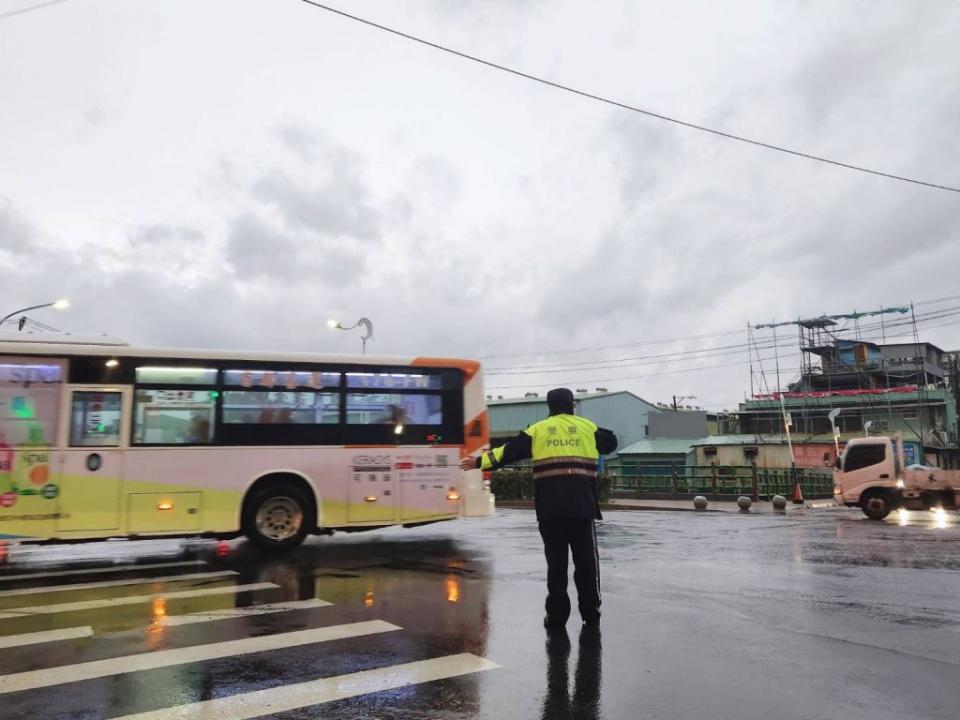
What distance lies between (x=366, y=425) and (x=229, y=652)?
253 inches

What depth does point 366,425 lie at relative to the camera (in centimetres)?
1135

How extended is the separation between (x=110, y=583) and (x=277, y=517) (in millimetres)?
2816

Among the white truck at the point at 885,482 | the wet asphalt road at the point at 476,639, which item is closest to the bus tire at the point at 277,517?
the wet asphalt road at the point at 476,639

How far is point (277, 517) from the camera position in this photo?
10734mm

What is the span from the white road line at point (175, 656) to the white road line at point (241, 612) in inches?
36.3

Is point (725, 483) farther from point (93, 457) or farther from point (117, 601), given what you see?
point (117, 601)

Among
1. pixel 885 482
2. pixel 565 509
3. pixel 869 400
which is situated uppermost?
pixel 869 400

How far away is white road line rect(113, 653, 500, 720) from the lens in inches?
151

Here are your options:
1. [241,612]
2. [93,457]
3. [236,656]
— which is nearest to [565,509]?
[236,656]

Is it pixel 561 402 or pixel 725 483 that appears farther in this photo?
pixel 725 483

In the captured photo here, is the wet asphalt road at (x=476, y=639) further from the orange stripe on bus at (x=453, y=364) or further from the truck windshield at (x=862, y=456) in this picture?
the truck windshield at (x=862, y=456)

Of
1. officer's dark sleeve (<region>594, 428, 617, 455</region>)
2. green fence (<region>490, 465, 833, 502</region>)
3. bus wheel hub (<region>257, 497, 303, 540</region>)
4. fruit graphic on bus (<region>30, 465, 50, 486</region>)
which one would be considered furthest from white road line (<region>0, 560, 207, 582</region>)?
green fence (<region>490, 465, 833, 502</region>)

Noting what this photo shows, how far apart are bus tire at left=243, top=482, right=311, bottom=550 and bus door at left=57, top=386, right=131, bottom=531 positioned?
1.89 metres

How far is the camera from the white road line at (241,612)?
20.0 feet
